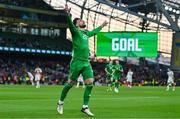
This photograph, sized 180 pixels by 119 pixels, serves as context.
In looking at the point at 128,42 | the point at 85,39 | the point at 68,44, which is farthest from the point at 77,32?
the point at 68,44

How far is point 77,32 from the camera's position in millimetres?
15195

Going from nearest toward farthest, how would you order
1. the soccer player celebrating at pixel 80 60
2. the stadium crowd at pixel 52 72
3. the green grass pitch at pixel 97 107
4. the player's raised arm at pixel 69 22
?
1. the player's raised arm at pixel 69 22
2. the green grass pitch at pixel 97 107
3. the soccer player celebrating at pixel 80 60
4. the stadium crowd at pixel 52 72

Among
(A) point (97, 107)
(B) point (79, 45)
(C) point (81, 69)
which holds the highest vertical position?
(B) point (79, 45)

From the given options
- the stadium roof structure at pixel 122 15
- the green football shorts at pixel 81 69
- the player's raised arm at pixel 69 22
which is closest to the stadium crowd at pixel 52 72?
the stadium roof structure at pixel 122 15

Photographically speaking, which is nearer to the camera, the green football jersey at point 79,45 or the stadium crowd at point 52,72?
the green football jersey at point 79,45

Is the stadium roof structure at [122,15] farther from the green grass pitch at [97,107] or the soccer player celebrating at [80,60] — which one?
the soccer player celebrating at [80,60]

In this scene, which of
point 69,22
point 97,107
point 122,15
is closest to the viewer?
point 69,22

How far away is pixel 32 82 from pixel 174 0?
2727 centimetres

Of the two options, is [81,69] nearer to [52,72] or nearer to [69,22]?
[69,22]

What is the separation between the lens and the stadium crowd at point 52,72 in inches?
2677

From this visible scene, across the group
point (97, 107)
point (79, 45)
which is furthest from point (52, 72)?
point (79, 45)

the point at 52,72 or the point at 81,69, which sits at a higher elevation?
the point at 81,69

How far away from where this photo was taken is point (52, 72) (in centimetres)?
7494

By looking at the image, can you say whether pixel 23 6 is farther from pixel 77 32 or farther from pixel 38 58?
pixel 77 32
